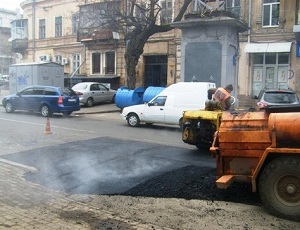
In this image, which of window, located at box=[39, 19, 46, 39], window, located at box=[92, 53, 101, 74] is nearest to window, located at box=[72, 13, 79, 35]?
window, located at box=[92, 53, 101, 74]

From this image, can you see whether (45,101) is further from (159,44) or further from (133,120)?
(159,44)

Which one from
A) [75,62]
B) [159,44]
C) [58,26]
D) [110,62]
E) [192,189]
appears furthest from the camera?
[58,26]

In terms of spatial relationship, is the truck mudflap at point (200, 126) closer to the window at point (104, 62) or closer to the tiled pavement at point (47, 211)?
the tiled pavement at point (47, 211)

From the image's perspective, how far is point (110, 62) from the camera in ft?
104

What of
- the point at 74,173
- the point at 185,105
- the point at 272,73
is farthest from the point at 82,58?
the point at 74,173

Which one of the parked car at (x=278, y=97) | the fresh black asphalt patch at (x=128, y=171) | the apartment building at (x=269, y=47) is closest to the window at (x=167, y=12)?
the apartment building at (x=269, y=47)

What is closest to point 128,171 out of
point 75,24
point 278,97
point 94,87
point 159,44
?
point 278,97

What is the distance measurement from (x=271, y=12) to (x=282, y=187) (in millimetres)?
21172

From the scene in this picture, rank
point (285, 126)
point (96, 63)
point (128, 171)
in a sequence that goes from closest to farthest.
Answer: point (285, 126) < point (128, 171) < point (96, 63)

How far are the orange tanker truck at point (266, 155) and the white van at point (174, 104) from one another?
7712 mm

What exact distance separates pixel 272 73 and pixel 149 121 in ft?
41.4

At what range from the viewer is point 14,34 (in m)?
39.2

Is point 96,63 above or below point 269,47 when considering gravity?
below

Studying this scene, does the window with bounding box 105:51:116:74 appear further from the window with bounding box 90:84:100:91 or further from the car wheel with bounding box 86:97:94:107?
the car wheel with bounding box 86:97:94:107
